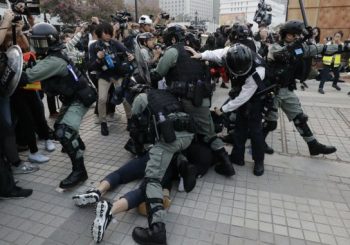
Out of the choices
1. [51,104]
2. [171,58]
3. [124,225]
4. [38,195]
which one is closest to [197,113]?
[171,58]

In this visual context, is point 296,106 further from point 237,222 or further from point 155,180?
point 155,180

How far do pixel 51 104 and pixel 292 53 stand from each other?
15.5ft

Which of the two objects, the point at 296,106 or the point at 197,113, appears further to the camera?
the point at 296,106

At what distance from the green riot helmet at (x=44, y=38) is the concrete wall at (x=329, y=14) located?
1325 centimetres

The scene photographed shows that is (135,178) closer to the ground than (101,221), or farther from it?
closer to the ground

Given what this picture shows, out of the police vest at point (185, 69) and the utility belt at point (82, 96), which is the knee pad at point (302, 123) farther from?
the utility belt at point (82, 96)

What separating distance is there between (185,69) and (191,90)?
0.27 metres

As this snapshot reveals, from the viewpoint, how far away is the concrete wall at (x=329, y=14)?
42.7ft

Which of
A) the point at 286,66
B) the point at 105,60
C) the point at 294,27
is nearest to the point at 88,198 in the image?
the point at 105,60

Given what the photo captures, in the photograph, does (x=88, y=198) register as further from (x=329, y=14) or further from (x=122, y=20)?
(x=329, y=14)

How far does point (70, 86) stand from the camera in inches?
136

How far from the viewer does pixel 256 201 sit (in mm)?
3273

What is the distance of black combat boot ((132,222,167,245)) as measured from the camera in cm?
255

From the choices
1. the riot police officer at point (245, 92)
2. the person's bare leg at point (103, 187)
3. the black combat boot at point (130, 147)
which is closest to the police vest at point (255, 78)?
the riot police officer at point (245, 92)
